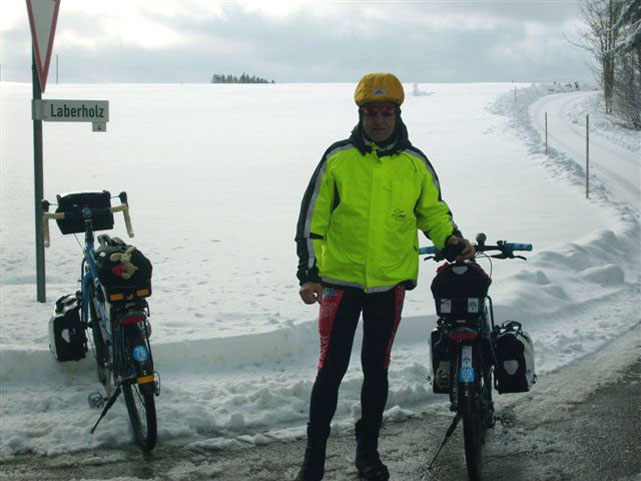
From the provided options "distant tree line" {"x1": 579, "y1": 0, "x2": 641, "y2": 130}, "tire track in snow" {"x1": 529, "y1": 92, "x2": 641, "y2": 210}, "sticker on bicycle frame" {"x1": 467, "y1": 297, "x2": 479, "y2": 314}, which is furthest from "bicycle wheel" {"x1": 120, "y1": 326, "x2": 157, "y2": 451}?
"distant tree line" {"x1": 579, "y1": 0, "x2": 641, "y2": 130}

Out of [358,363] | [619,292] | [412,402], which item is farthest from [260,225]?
[412,402]

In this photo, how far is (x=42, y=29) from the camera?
659 cm

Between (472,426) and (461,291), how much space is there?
0.66m

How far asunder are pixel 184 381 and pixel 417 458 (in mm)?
1820

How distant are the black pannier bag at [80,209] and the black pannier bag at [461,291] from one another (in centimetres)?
242

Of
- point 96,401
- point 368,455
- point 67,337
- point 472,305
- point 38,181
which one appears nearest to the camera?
point 472,305

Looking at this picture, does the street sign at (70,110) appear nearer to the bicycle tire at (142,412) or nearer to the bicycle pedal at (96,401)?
the bicycle pedal at (96,401)

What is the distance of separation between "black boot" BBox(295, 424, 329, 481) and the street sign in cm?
366

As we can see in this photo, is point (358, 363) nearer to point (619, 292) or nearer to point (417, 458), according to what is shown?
point (417, 458)

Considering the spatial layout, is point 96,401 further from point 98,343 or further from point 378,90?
point 378,90

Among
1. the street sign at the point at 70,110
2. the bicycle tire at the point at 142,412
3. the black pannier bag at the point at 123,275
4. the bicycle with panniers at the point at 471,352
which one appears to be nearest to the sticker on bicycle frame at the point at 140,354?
the bicycle tire at the point at 142,412

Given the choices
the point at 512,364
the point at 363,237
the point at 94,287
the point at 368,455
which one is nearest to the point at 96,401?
the point at 94,287

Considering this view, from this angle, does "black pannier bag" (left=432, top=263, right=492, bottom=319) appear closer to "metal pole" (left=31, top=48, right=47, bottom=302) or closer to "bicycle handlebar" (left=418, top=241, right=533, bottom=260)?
"bicycle handlebar" (left=418, top=241, right=533, bottom=260)

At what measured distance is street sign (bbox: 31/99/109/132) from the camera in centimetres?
664
